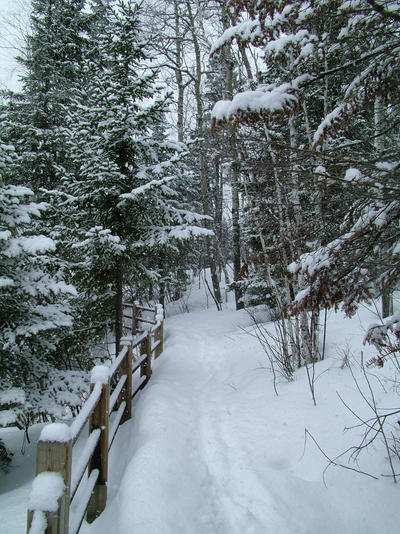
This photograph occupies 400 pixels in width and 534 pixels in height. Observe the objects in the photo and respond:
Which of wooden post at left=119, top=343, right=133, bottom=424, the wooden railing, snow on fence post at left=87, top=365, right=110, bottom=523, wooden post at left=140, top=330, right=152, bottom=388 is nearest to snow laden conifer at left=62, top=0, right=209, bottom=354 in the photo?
wooden post at left=140, top=330, right=152, bottom=388

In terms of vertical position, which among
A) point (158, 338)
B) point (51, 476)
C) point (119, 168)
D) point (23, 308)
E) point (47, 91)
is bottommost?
point (158, 338)

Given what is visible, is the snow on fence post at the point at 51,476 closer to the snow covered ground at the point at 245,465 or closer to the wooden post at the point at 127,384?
the snow covered ground at the point at 245,465

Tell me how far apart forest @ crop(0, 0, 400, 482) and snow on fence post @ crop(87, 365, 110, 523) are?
6.05ft

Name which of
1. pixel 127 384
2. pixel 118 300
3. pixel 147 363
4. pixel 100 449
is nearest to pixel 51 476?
→ pixel 100 449

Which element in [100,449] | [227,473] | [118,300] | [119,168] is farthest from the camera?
[118,300]

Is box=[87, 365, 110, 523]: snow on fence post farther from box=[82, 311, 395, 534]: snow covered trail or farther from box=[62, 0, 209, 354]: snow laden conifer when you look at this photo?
box=[62, 0, 209, 354]: snow laden conifer

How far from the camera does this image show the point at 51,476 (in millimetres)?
1914

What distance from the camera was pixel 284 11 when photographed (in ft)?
9.15

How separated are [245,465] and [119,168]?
628cm

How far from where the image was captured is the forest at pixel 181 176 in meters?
2.53

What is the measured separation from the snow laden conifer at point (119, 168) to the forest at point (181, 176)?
0.04 meters

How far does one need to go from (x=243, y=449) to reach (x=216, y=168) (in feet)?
58.7

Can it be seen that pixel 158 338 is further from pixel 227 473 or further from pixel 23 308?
pixel 227 473

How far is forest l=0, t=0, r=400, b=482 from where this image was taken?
2525 millimetres
